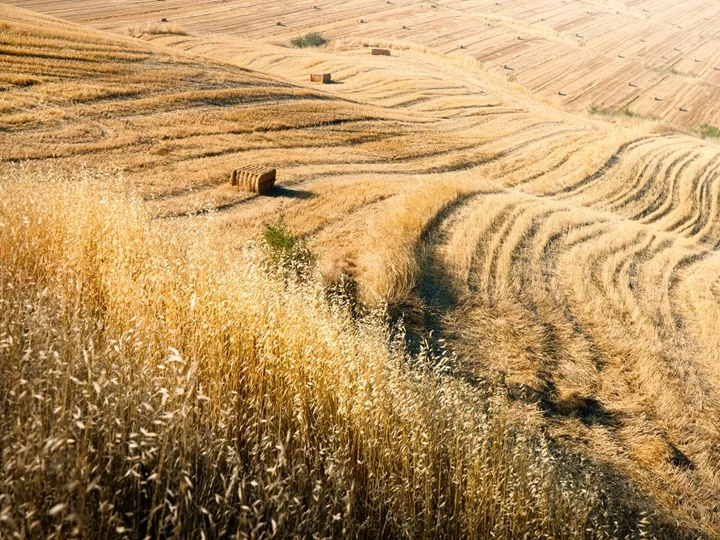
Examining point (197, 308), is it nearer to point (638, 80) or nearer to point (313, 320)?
point (313, 320)

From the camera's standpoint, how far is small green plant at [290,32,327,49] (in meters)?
41.3

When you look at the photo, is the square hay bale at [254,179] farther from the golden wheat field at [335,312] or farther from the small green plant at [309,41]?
the small green plant at [309,41]

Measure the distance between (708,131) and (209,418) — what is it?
128 feet

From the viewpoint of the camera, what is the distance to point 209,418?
11.7ft

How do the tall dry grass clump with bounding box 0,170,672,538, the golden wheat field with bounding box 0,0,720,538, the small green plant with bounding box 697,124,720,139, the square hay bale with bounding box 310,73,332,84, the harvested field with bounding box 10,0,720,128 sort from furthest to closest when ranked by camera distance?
1. the harvested field with bounding box 10,0,720,128
2. the small green plant with bounding box 697,124,720,139
3. the square hay bale with bounding box 310,73,332,84
4. the golden wheat field with bounding box 0,0,720,538
5. the tall dry grass clump with bounding box 0,170,672,538

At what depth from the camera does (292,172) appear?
1430 cm

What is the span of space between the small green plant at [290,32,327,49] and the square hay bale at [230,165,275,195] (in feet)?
103

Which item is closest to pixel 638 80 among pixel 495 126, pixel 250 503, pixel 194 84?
pixel 495 126

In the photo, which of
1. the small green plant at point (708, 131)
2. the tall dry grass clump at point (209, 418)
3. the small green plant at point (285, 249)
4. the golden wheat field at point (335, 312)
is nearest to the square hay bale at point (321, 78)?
the golden wheat field at point (335, 312)

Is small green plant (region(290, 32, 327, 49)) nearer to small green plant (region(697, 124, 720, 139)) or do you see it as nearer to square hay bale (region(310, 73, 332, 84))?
square hay bale (region(310, 73, 332, 84))

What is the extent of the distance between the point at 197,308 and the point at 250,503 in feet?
6.14

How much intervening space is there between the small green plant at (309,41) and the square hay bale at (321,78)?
45.3 ft

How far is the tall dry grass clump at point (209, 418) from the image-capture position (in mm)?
2799

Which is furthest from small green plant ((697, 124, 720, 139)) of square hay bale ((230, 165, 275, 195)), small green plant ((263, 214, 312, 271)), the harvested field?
small green plant ((263, 214, 312, 271))
